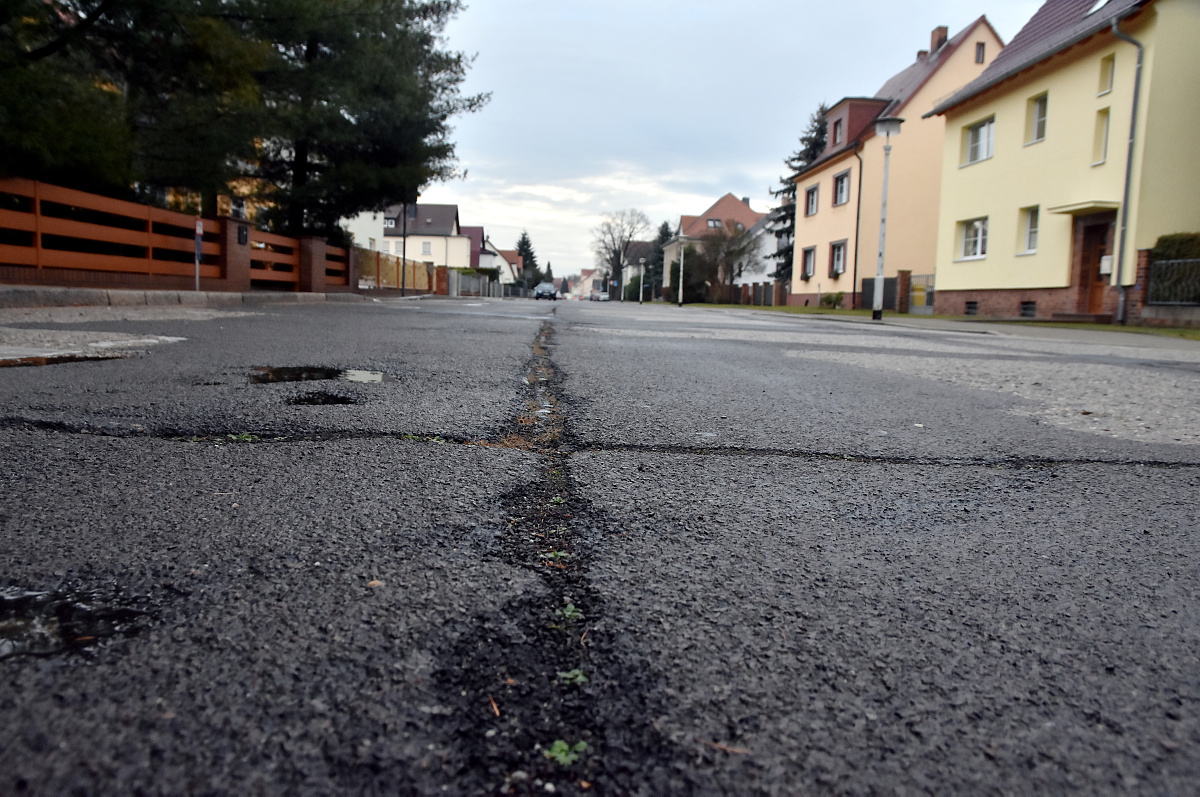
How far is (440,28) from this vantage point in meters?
21.0

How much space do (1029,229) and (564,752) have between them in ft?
76.9

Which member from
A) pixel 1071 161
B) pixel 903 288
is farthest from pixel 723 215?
pixel 1071 161

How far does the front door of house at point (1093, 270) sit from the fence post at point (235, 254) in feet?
61.9

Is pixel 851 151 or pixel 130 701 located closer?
pixel 130 701

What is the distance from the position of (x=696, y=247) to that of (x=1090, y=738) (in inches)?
2036

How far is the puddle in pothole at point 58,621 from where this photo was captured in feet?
3.60

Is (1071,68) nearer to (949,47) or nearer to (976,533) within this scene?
(949,47)

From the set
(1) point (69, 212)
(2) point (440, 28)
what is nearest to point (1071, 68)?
(2) point (440, 28)

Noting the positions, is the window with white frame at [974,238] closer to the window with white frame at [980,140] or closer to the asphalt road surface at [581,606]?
the window with white frame at [980,140]

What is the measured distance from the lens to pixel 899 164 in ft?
99.2

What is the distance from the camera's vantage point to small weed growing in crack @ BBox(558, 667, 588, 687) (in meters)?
1.03

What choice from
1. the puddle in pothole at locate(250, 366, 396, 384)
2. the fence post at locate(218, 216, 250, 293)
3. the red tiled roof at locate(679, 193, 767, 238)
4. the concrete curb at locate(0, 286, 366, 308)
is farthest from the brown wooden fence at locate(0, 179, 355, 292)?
the red tiled roof at locate(679, 193, 767, 238)

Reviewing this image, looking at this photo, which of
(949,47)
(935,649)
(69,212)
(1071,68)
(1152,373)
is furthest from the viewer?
(949,47)

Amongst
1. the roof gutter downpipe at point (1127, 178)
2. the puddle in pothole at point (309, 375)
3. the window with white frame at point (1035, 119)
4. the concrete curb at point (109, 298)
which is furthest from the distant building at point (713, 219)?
the puddle in pothole at point (309, 375)
